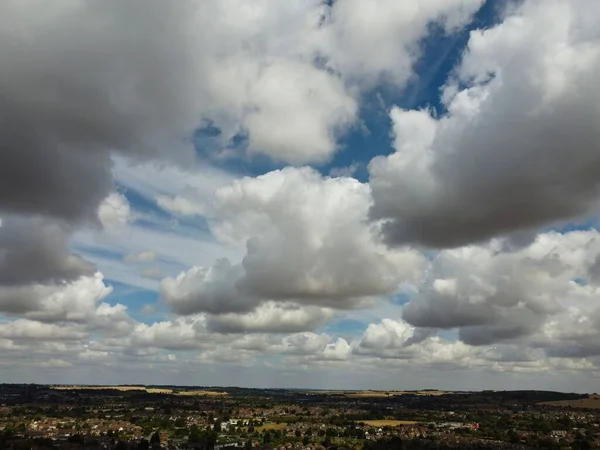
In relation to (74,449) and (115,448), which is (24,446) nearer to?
(74,449)

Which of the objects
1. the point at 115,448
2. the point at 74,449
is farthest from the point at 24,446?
the point at 115,448
